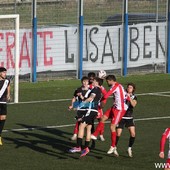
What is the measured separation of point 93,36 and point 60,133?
11.6m

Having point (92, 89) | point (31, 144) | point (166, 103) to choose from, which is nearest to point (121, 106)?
point (92, 89)

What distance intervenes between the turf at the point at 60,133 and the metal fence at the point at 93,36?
1059 mm

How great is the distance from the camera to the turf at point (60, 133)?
70.1ft

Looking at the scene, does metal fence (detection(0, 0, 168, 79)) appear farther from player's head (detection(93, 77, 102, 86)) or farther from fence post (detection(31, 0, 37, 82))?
player's head (detection(93, 77, 102, 86))

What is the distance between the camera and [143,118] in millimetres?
28141

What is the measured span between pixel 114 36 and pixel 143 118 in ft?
31.3

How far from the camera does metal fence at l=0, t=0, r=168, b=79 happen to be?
3519cm

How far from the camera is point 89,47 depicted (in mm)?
36438

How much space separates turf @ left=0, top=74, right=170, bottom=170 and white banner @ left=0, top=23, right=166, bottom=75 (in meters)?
0.93

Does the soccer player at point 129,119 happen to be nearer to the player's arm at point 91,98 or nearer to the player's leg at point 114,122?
the player's leg at point 114,122

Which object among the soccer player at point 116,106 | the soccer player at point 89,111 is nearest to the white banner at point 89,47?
the soccer player at point 89,111

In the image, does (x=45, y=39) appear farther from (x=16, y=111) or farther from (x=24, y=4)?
(x=16, y=111)

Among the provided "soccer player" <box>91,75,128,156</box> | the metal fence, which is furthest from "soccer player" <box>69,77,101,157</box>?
the metal fence

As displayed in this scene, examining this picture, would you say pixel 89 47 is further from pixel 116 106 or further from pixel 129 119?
pixel 116 106
